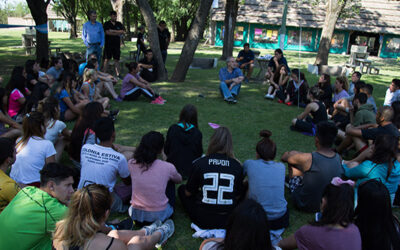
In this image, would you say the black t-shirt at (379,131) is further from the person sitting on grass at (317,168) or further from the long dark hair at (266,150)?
the long dark hair at (266,150)

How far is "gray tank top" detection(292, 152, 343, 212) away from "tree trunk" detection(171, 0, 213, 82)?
309 inches

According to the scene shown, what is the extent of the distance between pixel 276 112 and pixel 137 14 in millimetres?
33476

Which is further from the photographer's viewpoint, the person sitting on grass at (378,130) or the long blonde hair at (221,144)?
the person sitting on grass at (378,130)

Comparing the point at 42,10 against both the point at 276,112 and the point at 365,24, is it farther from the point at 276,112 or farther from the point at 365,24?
the point at 365,24

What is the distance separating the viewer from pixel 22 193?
2389mm

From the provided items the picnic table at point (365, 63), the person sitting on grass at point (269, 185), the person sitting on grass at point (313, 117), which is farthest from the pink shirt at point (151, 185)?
the picnic table at point (365, 63)

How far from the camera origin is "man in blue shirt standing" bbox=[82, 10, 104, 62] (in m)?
9.98

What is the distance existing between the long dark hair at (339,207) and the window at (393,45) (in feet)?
104

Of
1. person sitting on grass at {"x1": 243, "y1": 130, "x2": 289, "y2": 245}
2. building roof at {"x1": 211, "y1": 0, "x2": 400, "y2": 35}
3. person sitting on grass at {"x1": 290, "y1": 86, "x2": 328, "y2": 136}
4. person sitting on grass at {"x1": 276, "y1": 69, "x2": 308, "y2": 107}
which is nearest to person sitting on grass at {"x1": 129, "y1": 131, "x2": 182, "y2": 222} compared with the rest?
person sitting on grass at {"x1": 243, "y1": 130, "x2": 289, "y2": 245}

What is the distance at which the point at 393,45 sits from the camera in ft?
94.9

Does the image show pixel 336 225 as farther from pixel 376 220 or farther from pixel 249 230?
pixel 249 230

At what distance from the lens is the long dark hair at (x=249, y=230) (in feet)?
6.21

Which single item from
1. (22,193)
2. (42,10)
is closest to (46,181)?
(22,193)

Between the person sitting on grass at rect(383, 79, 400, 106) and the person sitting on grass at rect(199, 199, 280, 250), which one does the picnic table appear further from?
the person sitting on grass at rect(199, 199, 280, 250)
